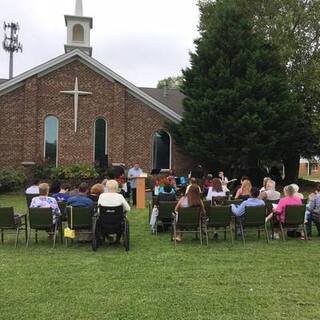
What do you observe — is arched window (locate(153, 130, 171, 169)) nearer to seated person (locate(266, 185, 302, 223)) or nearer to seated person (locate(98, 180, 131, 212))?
seated person (locate(266, 185, 302, 223))

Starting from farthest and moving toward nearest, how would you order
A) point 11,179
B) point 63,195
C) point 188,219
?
point 11,179 → point 63,195 → point 188,219

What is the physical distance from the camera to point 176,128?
2494 centimetres

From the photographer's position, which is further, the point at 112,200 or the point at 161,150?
the point at 161,150

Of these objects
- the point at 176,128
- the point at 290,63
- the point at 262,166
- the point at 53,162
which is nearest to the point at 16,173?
the point at 53,162

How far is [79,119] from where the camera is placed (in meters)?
25.2

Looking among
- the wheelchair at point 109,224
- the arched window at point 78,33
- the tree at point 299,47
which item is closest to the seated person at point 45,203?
the wheelchair at point 109,224

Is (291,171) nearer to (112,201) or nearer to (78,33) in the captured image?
(78,33)

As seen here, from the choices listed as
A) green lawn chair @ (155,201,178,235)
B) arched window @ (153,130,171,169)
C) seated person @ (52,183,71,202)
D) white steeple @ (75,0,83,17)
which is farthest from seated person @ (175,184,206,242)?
white steeple @ (75,0,83,17)

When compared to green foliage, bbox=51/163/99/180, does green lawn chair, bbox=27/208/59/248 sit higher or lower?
lower

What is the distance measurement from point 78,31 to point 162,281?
80.7 feet

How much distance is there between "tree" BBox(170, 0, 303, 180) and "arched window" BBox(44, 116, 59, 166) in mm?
5801

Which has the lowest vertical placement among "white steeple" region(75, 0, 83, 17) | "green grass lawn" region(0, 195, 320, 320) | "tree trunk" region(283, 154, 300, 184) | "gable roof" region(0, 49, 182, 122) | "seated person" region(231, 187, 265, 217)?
"green grass lawn" region(0, 195, 320, 320)

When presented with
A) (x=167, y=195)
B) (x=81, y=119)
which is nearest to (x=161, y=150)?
(x=81, y=119)

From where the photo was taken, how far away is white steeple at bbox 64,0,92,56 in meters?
28.7
